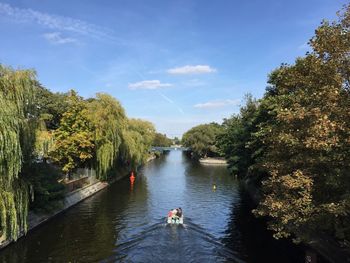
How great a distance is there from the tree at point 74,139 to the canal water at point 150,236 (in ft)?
16.4

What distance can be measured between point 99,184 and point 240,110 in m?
19.9

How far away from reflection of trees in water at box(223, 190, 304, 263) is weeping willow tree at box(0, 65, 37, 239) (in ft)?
43.8

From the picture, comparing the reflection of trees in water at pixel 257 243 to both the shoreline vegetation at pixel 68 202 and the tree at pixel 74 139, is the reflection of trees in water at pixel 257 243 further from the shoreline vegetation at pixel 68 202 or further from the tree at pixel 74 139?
the tree at pixel 74 139

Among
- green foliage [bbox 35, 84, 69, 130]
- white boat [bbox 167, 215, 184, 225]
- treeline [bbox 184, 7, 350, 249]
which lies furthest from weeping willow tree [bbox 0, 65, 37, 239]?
green foliage [bbox 35, 84, 69, 130]

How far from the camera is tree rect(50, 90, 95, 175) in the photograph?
1578 inches

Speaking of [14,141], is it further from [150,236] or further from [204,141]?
[204,141]

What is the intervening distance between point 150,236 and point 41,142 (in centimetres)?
981

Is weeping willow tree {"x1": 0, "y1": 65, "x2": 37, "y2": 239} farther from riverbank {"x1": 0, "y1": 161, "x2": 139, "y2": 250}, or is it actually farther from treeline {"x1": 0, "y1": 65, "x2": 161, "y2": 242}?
riverbank {"x1": 0, "y1": 161, "x2": 139, "y2": 250}

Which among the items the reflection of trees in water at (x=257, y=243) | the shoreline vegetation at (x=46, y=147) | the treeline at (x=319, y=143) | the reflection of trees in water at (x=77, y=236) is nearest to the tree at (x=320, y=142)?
the treeline at (x=319, y=143)

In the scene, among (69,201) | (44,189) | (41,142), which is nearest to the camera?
(41,142)

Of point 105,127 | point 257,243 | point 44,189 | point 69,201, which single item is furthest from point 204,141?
point 44,189

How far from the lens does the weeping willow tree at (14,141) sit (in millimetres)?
19000

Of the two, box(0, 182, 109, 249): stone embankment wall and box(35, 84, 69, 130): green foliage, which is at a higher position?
box(35, 84, 69, 130): green foliage

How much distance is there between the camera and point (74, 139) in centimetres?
4091
